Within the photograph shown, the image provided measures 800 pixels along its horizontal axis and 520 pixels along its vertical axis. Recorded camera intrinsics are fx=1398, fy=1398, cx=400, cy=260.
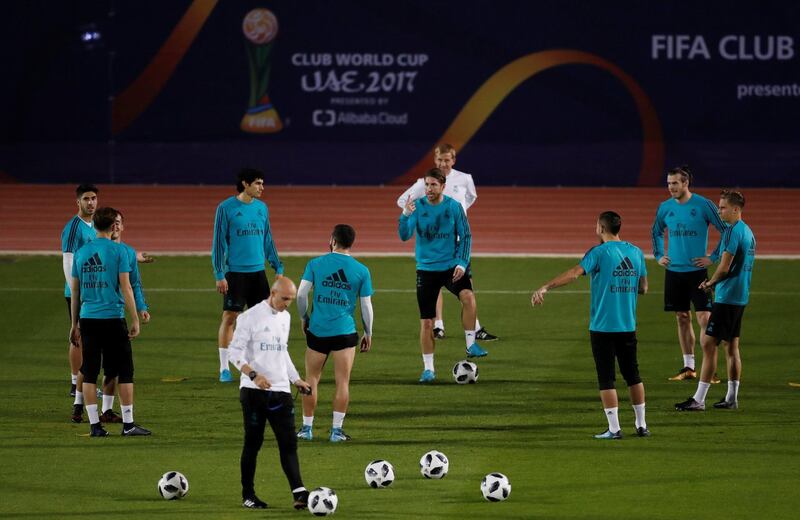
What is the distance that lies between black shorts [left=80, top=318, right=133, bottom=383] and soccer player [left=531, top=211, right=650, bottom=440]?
376 cm

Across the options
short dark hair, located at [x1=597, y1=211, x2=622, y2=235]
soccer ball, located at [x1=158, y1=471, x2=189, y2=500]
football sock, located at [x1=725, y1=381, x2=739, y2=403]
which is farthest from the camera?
football sock, located at [x1=725, y1=381, x2=739, y2=403]

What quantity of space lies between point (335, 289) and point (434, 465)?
6.64 ft

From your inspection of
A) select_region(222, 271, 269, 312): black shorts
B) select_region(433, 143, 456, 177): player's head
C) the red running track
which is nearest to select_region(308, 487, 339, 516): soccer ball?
select_region(222, 271, 269, 312): black shorts

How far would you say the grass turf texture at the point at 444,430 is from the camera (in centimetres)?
1053

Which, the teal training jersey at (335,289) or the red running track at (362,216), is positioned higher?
the red running track at (362,216)

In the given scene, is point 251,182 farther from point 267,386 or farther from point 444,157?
point 267,386

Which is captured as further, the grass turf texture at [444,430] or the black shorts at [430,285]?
the black shorts at [430,285]

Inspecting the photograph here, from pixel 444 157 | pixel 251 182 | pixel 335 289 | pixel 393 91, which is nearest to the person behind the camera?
pixel 335 289

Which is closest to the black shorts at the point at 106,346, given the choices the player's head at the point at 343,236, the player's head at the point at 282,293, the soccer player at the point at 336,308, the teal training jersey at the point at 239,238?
the soccer player at the point at 336,308

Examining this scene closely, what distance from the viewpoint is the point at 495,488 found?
34.1 feet

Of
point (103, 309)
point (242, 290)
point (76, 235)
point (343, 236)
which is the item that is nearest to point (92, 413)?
point (103, 309)

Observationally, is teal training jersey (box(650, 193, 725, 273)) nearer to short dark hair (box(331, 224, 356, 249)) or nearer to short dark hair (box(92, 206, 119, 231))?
short dark hair (box(331, 224, 356, 249))

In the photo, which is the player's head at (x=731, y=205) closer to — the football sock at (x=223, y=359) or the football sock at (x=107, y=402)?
the football sock at (x=223, y=359)

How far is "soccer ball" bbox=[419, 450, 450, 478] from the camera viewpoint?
1112 centimetres
